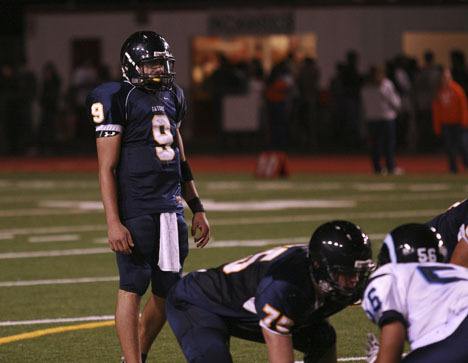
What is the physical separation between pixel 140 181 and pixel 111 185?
0.16 metres

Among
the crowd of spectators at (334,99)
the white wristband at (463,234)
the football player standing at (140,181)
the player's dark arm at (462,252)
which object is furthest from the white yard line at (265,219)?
the player's dark arm at (462,252)

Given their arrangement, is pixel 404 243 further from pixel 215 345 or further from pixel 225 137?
pixel 225 137

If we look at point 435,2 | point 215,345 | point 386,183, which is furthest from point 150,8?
point 215,345

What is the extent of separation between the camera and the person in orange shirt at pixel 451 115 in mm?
19141

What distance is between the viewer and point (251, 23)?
92.6 feet

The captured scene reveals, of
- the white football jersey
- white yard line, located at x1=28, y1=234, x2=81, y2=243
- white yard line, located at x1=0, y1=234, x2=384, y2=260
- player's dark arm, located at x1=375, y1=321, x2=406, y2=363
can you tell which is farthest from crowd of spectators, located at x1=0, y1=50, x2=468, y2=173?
player's dark arm, located at x1=375, y1=321, x2=406, y2=363

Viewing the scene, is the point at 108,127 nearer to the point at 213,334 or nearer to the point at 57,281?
Answer: the point at 213,334

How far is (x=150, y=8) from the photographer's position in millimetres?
28484

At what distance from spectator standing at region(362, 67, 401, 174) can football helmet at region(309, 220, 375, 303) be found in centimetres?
1416

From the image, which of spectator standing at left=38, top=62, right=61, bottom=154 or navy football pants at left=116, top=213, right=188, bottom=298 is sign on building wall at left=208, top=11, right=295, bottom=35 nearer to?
spectator standing at left=38, top=62, right=61, bottom=154

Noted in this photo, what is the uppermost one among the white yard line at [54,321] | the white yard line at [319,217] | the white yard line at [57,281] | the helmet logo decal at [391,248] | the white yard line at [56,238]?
the helmet logo decal at [391,248]

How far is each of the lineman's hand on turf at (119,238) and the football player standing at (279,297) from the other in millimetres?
570

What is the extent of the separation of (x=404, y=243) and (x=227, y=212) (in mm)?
9644

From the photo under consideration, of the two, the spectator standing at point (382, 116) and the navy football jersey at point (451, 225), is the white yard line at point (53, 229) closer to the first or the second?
the navy football jersey at point (451, 225)
